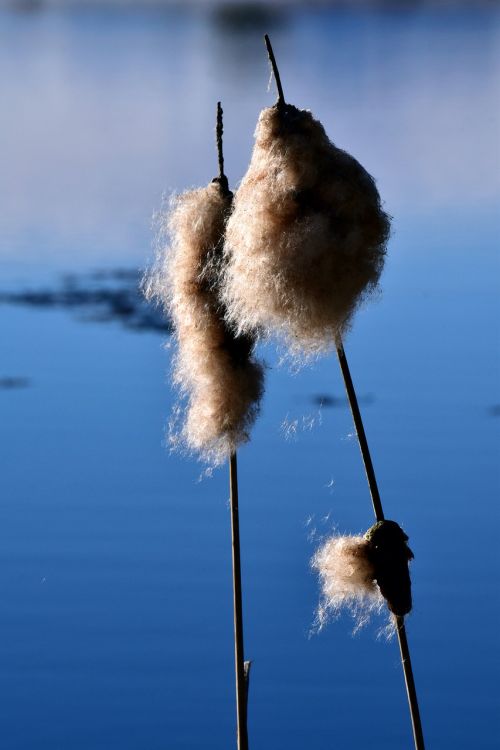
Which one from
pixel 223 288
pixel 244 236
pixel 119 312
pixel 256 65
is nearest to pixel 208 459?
pixel 223 288

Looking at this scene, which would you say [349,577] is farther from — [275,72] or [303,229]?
[275,72]

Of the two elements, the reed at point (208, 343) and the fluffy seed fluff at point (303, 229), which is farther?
the reed at point (208, 343)

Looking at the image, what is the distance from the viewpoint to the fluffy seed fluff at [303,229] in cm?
121

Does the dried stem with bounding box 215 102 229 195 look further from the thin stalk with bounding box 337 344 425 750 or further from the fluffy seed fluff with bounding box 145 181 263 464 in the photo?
the thin stalk with bounding box 337 344 425 750

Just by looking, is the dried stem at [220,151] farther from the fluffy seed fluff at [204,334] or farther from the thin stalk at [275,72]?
the thin stalk at [275,72]

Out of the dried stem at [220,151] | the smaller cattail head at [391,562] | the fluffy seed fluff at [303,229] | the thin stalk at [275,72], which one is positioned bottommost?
the smaller cattail head at [391,562]

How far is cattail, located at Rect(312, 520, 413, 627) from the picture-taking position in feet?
4.28

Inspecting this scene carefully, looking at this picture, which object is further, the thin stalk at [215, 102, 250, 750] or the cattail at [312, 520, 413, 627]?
the thin stalk at [215, 102, 250, 750]

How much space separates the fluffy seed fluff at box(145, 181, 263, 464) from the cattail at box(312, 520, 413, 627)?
20 cm

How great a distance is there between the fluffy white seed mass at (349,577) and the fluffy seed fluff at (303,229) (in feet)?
0.77

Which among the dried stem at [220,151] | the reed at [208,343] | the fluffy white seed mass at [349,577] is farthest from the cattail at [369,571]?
the dried stem at [220,151]

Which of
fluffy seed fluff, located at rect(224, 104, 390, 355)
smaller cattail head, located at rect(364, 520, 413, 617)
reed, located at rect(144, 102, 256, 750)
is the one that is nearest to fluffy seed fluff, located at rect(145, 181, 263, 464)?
reed, located at rect(144, 102, 256, 750)

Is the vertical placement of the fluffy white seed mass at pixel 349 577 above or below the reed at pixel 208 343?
below

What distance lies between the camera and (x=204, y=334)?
140 cm
